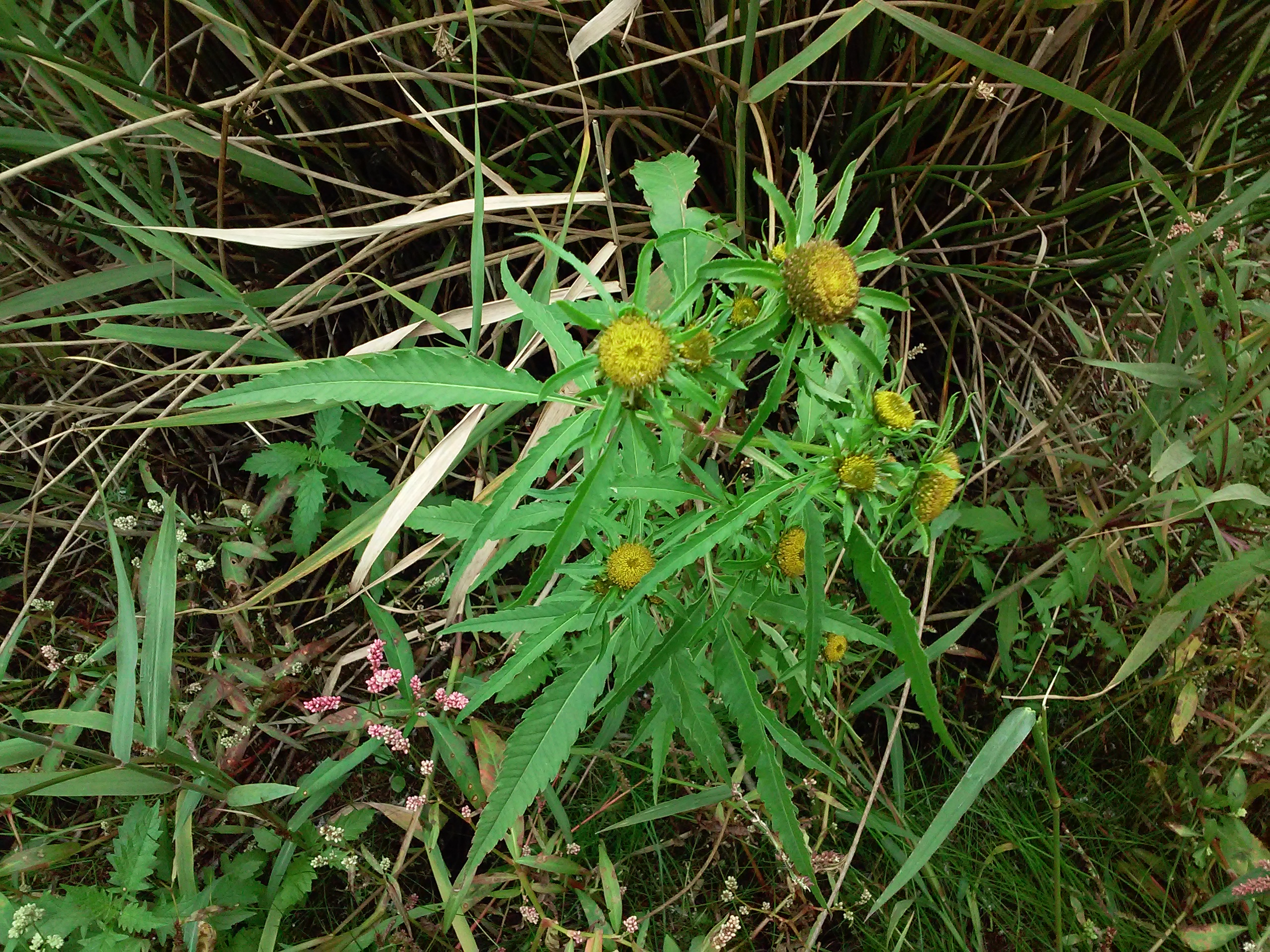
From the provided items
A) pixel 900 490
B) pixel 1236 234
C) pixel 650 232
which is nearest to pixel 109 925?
pixel 900 490

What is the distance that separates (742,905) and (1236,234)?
2110mm

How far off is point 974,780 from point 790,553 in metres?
0.55

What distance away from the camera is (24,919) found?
1.56 meters

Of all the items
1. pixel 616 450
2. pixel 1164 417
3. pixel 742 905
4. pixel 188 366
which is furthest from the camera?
pixel 188 366

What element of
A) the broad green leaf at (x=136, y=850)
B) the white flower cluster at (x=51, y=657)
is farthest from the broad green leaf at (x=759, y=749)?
the white flower cluster at (x=51, y=657)

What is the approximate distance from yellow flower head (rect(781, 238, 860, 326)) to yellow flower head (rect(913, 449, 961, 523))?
0.28 meters

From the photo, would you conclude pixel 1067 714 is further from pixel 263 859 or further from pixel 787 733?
pixel 263 859

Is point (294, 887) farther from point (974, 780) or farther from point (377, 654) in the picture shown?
point (974, 780)

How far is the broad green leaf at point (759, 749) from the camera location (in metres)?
1.26

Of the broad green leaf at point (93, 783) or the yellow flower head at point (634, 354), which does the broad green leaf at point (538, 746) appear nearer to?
the yellow flower head at point (634, 354)

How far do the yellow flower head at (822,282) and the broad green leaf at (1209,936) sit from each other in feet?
5.89

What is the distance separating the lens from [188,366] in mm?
2113

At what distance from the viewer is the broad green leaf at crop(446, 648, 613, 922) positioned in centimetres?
130

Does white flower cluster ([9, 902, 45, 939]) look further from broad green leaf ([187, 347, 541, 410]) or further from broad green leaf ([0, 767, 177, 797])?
broad green leaf ([187, 347, 541, 410])
